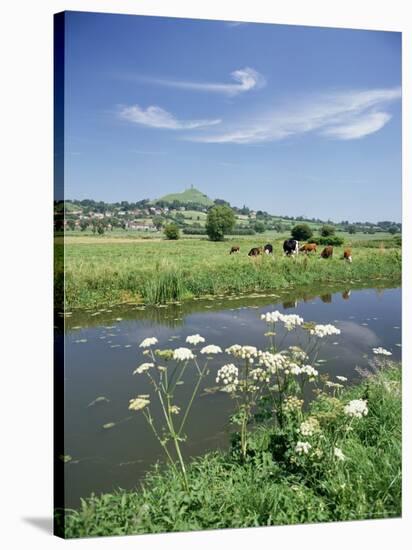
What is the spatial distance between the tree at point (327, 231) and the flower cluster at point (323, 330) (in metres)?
0.65

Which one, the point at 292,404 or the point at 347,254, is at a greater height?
the point at 347,254

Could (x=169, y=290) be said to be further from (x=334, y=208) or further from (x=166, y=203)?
(x=334, y=208)

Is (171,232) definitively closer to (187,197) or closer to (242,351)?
(187,197)

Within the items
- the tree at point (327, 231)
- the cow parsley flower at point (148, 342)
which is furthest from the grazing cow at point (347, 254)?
the cow parsley flower at point (148, 342)

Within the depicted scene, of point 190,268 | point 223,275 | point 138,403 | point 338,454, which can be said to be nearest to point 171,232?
point 190,268

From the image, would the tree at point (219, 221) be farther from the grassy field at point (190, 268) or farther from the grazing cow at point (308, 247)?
the grazing cow at point (308, 247)

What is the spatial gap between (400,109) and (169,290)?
196 cm

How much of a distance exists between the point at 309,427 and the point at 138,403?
1016 millimetres

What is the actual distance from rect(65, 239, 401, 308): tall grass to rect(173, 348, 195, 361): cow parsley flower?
0.35 metres

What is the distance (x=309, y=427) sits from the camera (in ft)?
14.4

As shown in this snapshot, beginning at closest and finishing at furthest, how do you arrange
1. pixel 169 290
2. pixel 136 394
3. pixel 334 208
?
pixel 136 394 → pixel 169 290 → pixel 334 208

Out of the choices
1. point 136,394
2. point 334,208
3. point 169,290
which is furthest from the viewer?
point 334,208
